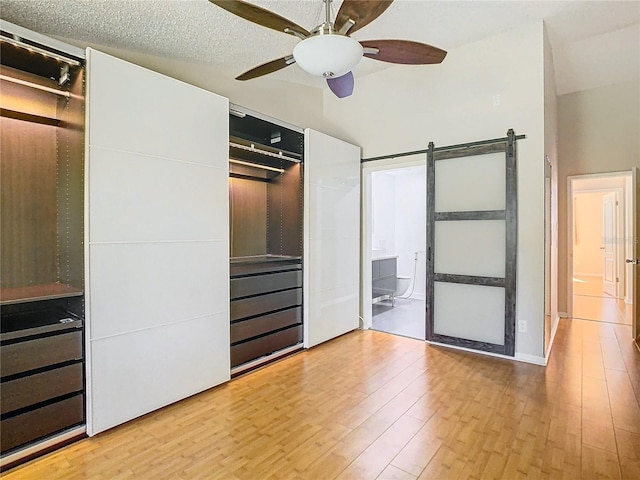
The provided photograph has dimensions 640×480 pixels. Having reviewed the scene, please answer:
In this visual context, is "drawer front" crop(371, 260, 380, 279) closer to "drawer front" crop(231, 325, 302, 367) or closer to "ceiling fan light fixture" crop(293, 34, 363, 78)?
"drawer front" crop(231, 325, 302, 367)

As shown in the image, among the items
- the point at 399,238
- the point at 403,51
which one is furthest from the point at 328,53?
the point at 399,238

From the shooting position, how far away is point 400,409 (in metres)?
2.51

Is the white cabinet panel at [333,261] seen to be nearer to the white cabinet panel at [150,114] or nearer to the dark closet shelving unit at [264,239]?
the dark closet shelving unit at [264,239]

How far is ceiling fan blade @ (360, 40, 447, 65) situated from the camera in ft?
6.92

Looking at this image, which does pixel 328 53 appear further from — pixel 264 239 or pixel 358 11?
pixel 264 239

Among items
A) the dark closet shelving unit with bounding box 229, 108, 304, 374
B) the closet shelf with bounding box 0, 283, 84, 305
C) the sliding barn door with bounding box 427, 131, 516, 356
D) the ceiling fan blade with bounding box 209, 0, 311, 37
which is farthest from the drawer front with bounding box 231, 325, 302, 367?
the ceiling fan blade with bounding box 209, 0, 311, 37

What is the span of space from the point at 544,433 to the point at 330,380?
5.15 feet

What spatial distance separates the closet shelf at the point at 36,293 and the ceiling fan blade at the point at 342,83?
219 centimetres

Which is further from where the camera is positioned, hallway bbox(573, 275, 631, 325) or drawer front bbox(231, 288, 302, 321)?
Answer: hallway bbox(573, 275, 631, 325)

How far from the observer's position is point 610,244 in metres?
7.33

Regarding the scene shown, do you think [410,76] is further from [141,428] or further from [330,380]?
[141,428]

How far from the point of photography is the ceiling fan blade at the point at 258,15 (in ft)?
5.73

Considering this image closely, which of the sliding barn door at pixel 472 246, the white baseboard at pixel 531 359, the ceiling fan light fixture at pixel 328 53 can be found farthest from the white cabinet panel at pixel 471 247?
the ceiling fan light fixture at pixel 328 53

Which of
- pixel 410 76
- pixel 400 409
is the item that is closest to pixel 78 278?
pixel 400 409
